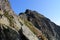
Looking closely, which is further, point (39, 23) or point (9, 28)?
point (39, 23)

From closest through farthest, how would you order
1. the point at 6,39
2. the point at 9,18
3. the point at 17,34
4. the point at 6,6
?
the point at 6,39 < the point at 17,34 < the point at 9,18 < the point at 6,6

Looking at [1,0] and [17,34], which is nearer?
[17,34]

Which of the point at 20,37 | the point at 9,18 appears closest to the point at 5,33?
the point at 20,37

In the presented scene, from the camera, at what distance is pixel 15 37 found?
37250 mm

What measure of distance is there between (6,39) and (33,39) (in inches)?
369

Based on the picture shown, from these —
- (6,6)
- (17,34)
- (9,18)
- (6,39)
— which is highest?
(6,6)

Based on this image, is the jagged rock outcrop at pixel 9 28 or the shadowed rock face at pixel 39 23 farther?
the shadowed rock face at pixel 39 23

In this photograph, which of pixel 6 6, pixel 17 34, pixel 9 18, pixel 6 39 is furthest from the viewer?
pixel 6 6

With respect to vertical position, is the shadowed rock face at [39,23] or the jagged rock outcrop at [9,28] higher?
the shadowed rock face at [39,23]

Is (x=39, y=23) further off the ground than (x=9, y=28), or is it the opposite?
(x=39, y=23)

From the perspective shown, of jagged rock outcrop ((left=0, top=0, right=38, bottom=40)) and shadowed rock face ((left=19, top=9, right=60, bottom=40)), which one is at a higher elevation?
shadowed rock face ((left=19, top=9, right=60, bottom=40))

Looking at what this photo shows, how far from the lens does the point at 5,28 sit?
36375 mm

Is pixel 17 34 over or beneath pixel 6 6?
beneath

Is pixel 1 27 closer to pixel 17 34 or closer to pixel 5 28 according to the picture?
pixel 5 28
